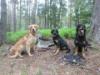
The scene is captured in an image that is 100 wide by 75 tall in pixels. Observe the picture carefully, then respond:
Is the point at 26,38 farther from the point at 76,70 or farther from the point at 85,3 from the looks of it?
the point at 85,3

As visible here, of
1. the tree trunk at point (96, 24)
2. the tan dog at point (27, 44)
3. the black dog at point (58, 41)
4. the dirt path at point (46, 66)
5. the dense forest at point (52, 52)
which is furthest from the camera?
the tree trunk at point (96, 24)

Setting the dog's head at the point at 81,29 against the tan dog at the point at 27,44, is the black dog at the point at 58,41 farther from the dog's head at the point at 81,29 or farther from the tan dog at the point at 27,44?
the dog's head at the point at 81,29

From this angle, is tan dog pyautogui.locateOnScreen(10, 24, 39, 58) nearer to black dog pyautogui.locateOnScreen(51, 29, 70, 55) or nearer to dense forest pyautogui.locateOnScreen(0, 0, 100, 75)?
dense forest pyautogui.locateOnScreen(0, 0, 100, 75)

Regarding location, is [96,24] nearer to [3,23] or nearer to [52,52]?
[52,52]

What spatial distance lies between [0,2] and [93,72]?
5367 millimetres

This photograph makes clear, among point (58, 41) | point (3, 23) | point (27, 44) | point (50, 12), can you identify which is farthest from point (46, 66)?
point (50, 12)

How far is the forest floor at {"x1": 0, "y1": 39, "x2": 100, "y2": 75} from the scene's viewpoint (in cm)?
678

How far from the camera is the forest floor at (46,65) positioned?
678cm

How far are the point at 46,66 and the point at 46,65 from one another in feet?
0.28

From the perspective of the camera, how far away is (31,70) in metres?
6.87

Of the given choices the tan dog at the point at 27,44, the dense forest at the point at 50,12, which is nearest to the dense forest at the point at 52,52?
the tan dog at the point at 27,44

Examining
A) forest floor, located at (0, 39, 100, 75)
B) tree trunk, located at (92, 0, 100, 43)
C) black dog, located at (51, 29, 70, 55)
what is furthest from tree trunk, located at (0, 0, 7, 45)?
tree trunk, located at (92, 0, 100, 43)

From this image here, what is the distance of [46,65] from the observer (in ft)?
23.9

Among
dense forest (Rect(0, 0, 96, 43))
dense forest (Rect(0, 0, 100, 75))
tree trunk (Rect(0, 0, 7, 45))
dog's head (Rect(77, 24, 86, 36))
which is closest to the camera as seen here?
dense forest (Rect(0, 0, 100, 75))
